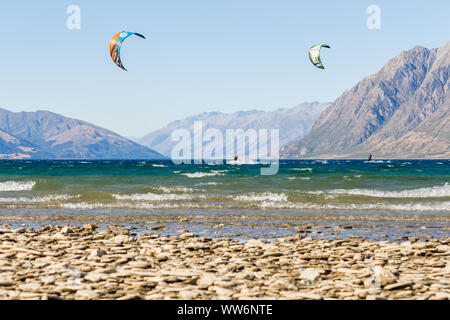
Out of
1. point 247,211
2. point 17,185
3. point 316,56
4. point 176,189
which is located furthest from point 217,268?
point 17,185

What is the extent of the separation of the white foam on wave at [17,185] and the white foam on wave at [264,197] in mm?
19293

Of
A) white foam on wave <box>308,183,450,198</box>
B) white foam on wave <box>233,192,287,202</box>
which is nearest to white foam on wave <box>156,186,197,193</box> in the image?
white foam on wave <box>233,192,287,202</box>

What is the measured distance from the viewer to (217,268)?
36.9 feet

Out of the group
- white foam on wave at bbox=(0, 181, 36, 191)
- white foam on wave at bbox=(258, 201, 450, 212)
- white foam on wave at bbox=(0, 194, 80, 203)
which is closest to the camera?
white foam on wave at bbox=(258, 201, 450, 212)

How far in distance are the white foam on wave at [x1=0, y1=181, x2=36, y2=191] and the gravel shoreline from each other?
93.9 ft

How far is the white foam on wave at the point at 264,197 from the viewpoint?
3312 centimetres

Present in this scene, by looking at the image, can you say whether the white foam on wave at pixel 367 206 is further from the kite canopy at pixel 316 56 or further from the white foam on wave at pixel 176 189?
the kite canopy at pixel 316 56

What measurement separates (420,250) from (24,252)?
9.96 m

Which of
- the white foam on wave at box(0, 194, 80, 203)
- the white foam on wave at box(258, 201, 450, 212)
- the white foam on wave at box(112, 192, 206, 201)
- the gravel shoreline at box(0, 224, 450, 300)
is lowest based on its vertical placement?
the white foam on wave at box(112, 192, 206, 201)

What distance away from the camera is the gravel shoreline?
905cm

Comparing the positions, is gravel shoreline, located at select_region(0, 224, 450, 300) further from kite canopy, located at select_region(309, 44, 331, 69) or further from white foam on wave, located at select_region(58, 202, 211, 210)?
kite canopy, located at select_region(309, 44, 331, 69)

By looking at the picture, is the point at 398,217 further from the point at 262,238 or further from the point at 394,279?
the point at 394,279
